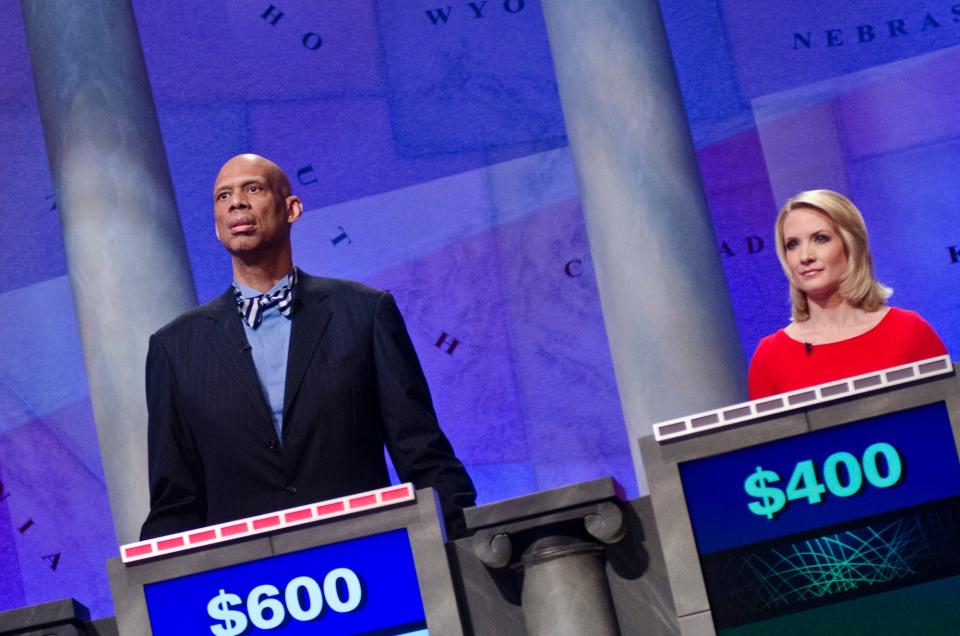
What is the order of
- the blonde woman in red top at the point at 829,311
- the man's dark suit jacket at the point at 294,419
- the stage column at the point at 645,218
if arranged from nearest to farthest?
the man's dark suit jacket at the point at 294,419
the blonde woman in red top at the point at 829,311
the stage column at the point at 645,218

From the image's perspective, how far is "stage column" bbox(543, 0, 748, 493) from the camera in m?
7.63

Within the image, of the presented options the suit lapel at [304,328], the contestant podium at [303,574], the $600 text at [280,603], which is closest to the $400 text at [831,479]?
the contestant podium at [303,574]

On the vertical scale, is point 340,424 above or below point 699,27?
below

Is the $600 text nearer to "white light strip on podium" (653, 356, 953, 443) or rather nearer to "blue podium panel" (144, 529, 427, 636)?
"blue podium panel" (144, 529, 427, 636)

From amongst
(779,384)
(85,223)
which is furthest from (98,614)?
(779,384)

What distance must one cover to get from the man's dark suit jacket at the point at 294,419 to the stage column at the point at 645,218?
3.01 metres

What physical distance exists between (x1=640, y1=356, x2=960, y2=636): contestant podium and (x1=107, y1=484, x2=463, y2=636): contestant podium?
1.91ft

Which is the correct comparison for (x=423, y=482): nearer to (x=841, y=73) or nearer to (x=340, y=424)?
(x=340, y=424)

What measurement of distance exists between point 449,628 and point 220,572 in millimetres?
577

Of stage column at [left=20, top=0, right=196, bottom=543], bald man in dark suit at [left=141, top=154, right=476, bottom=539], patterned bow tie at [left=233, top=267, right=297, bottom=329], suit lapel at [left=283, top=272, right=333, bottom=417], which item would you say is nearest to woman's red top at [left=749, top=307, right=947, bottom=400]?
bald man in dark suit at [left=141, top=154, right=476, bottom=539]

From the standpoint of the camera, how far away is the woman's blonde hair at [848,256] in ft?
16.8

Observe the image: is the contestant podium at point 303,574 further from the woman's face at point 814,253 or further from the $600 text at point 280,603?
the woman's face at point 814,253

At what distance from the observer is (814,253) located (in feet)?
16.9

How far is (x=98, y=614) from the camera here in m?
10.5
